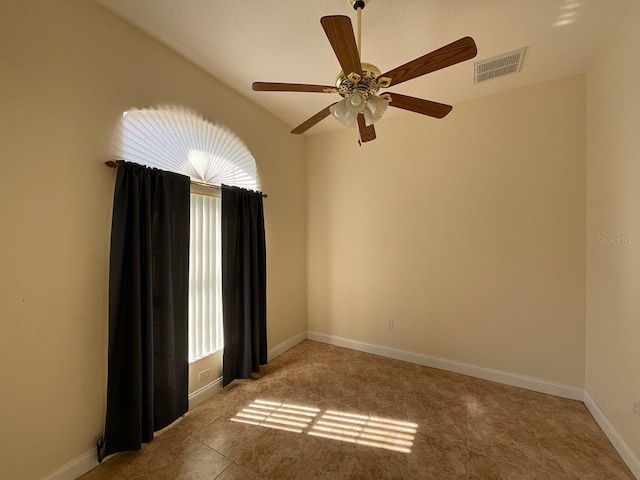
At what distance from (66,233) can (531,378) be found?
4.08 metres

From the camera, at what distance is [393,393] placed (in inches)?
98.7

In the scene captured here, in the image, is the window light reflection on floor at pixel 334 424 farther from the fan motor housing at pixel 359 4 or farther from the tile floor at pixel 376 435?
the fan motor housing at pixel 359 4

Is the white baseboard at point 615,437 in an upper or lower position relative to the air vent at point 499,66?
lower

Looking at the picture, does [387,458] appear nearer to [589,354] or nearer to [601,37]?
[589,354]

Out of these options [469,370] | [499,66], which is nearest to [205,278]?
[469,370]

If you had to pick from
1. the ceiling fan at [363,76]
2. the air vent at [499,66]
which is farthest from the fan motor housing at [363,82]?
the air vent at [499,66]

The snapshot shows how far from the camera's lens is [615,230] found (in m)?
1.93

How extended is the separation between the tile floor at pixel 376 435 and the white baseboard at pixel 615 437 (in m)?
0.04

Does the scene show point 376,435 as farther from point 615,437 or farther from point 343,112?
point 343,112

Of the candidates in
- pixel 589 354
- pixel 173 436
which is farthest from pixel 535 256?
pixel 173 436

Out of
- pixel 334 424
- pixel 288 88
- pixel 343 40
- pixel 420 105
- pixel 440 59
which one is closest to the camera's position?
pixel 343 40

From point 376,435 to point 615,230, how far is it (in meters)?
2.39

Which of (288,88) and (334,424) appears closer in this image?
(288,88)

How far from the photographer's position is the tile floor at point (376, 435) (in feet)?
5.47
